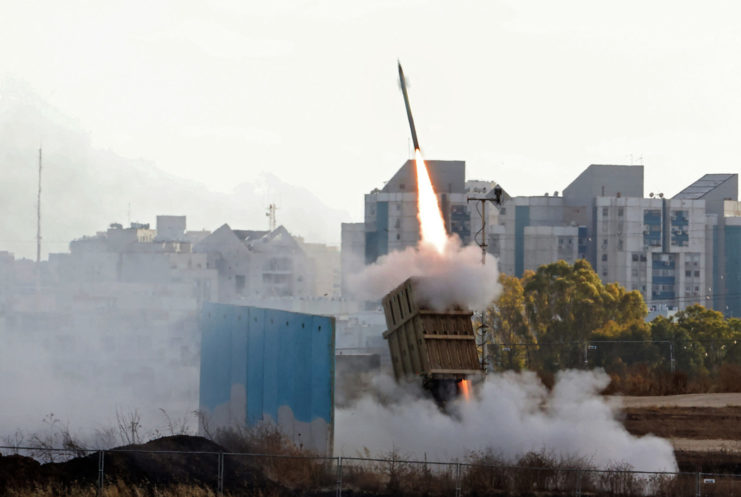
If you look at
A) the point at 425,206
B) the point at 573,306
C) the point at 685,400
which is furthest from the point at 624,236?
the point at 425,206

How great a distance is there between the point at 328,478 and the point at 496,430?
18.4ft

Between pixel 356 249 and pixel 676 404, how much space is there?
364 ft

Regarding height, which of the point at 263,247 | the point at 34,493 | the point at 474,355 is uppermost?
→ the point at 263,247

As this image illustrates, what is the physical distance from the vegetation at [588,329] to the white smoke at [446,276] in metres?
34.0

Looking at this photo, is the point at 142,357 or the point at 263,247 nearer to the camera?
the point at 142,357

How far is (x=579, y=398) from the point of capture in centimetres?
3856

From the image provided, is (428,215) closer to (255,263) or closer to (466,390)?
(466,390)

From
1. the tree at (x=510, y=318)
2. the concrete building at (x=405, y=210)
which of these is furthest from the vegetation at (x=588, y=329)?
the concrete building at (x=405, y=210)

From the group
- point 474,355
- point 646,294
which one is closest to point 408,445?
point 474,355

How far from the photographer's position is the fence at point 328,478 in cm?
2656

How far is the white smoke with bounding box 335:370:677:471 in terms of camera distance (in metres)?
31.3

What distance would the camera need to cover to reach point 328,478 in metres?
28.6

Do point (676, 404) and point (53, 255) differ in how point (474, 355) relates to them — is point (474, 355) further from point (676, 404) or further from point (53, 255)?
point (53, 255)

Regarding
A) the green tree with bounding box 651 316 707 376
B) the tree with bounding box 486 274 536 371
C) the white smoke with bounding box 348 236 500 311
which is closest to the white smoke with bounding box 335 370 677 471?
the white smoke with bounding box 348 236 500 311
